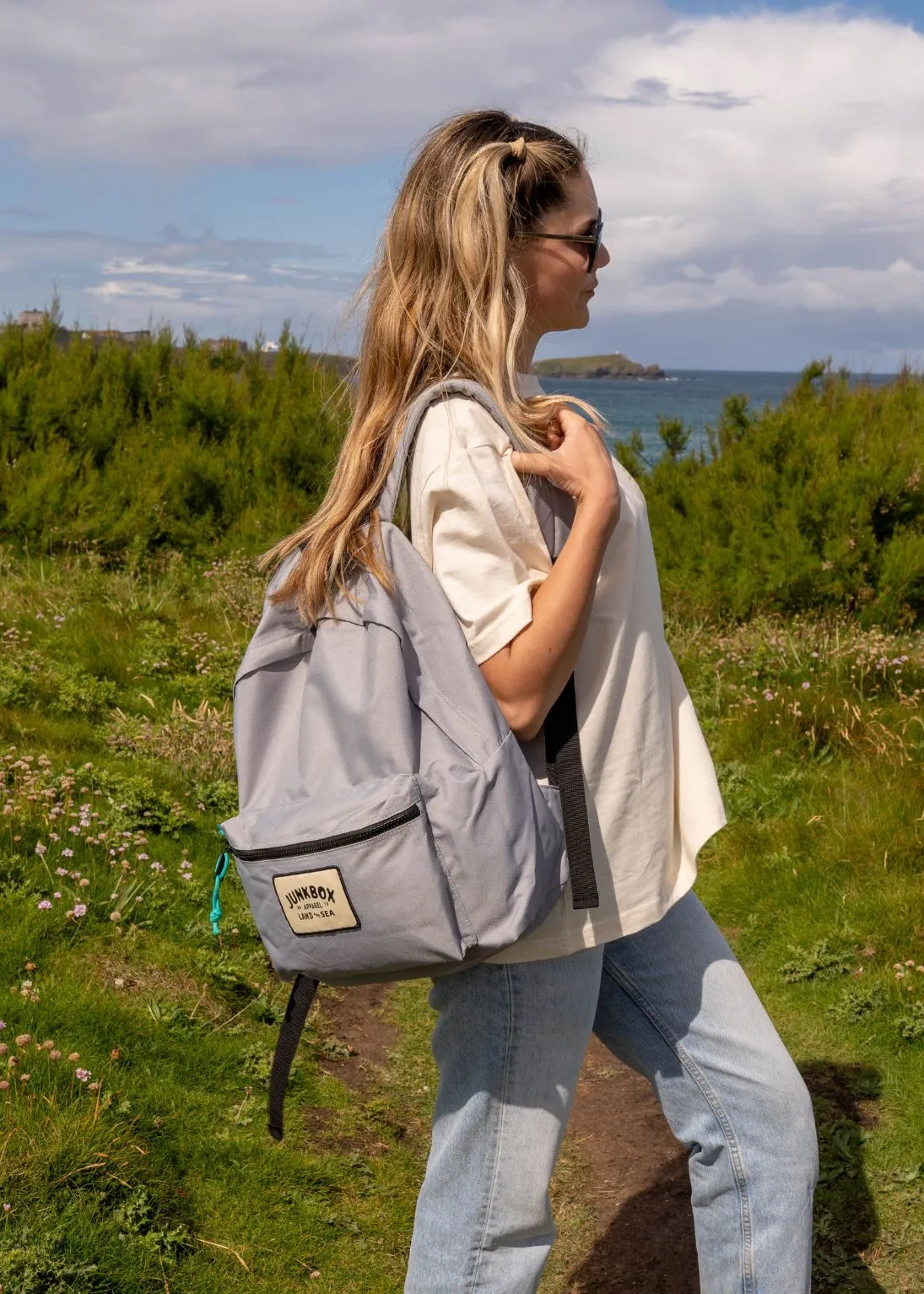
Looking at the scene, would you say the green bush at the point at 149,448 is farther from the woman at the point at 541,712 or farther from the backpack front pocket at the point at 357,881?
the backpack front pocket at the point at 357,881

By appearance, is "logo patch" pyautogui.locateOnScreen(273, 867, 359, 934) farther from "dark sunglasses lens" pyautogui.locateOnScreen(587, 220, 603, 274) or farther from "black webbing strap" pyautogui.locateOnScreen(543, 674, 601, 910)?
"dark sunglasses lens" pyautogui.locateOnScreen(587, 220, 603, 274)

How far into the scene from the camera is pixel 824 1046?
12.6 feet

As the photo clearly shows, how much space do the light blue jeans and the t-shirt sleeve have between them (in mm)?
541

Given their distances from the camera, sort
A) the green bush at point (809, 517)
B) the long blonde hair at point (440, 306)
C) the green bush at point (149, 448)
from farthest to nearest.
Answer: the green bush at point (149, 448)
the green bush at point (809, 517)
the long blonde hair at point (440, 306)

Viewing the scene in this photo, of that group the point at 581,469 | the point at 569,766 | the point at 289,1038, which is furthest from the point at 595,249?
the point at 289,1038

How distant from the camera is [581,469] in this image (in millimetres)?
1922

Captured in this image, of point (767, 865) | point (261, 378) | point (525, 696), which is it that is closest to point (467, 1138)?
point (525, 696)

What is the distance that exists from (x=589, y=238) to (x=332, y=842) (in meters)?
1.11

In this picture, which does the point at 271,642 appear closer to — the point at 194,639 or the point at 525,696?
the point at 525,696

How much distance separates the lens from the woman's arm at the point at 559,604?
183 cm

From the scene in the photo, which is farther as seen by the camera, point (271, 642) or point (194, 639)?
point (194, 639)

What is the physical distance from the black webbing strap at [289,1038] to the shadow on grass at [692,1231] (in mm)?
1235

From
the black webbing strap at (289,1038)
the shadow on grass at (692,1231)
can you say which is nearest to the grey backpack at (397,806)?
the black webbing strap at (289,1038)

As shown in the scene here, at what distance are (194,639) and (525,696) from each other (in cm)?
556
